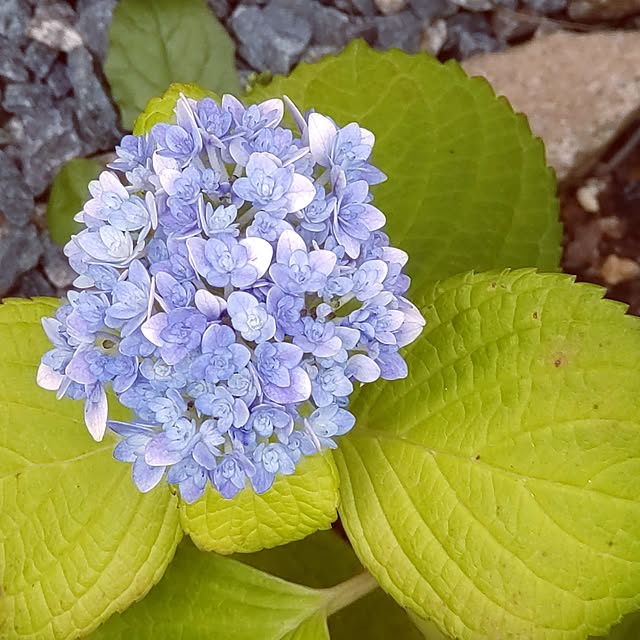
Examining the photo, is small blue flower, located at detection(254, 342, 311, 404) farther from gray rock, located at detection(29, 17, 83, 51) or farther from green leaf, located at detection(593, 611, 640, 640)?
gray rock, located at detection(29, 17, 83, 51)

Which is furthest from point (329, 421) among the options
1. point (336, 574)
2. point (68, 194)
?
point (68, 194)

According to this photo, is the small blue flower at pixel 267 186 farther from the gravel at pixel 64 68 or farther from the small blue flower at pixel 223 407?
the gravel at pixel 64 68

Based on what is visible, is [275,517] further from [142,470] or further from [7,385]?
[7,385]

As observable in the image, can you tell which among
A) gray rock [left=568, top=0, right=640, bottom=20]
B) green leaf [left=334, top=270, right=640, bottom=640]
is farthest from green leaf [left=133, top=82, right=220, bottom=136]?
gray rock [left=568, top=0, right=640, bottom=20]

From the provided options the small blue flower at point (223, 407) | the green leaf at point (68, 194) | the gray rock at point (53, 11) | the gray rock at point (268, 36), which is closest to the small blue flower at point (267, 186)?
the small blue flower at point (223, 407)

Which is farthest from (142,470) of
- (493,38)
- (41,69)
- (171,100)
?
(493,38)

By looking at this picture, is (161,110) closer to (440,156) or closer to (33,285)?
(440,156)
